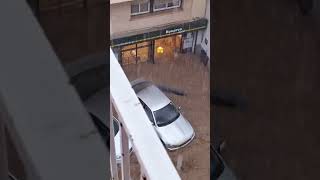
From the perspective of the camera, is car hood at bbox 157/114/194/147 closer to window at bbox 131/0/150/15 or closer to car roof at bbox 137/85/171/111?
car roof at bbox 137/85/171/111

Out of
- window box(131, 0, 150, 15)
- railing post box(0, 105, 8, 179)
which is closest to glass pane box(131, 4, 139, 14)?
window box(131, 0, 150, 15)

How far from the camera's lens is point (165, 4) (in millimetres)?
647

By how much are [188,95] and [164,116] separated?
0.15 ft

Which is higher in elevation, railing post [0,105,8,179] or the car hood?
railing post [0,105,8,179]

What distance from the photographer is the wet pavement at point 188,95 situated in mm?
688

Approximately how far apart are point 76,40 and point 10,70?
0.04 meters

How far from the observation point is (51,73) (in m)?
0.28
